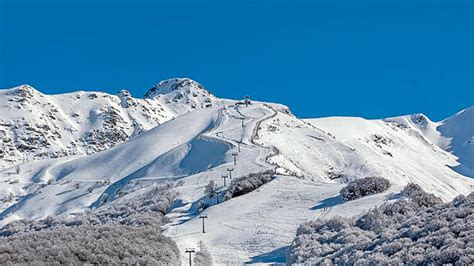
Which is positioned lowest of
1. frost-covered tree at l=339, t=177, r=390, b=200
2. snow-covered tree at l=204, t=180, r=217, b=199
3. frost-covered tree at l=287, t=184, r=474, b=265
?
frost-covered tree at l=287, t=184, r=474, b=265

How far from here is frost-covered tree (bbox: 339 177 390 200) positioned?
48438 mm

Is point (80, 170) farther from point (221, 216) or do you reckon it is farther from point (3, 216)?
point (221, 216)

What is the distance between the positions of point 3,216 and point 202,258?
6102 centimetres

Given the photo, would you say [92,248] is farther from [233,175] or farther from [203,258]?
[233,175]

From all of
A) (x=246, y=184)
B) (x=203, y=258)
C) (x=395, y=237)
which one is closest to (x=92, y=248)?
(x=203, y=258)

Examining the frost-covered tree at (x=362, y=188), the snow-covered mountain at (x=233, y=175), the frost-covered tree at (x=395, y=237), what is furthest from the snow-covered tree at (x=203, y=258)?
the frost-covered tree at (x=362, y=188)

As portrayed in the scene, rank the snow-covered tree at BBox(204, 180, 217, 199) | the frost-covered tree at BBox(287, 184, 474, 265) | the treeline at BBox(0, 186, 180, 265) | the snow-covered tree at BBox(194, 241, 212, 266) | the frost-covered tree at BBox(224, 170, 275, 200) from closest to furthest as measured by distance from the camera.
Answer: the frost-covered tree at BBox(287, 184, 474, 265) → the treeline at BBox(0, 186, 180, 265) → the snow-covered tree at BBox(194, 241, 212, 266) → the frost-covered tree at BBox(224, 170, 275, 200) → the snow-covered tree at BBox(204, 180, 217, 199)

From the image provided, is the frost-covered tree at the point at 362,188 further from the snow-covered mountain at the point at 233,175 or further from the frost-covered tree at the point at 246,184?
the frost-covered tree at the point at 246,184

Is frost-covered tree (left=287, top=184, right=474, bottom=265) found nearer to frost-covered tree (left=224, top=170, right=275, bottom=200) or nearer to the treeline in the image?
the treeline

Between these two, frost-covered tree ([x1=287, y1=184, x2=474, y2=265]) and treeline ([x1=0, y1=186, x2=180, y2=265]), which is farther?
treeline ([x1=0, y1=186, x2=180, y2=265])

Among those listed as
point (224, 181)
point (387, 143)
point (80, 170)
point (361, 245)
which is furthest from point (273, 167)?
point (387, 143)

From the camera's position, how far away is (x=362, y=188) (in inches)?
1919

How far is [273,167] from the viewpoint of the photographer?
227ft

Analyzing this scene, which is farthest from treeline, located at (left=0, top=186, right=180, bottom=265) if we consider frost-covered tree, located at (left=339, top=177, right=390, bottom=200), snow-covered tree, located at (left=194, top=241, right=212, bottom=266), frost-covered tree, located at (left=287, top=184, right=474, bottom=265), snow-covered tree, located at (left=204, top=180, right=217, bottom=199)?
snow-covered tree, located at (left=204, top=180, right=217, bottom=199)
